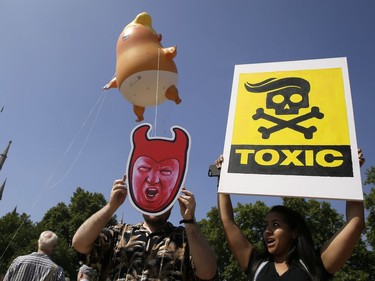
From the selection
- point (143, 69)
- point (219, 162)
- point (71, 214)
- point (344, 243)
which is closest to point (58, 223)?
point (71, 214)

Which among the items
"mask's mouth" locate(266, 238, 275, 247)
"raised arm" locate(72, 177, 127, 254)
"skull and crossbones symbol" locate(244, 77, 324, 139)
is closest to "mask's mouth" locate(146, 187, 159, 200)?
"raised arm" locate(72, 177, 127, 254)

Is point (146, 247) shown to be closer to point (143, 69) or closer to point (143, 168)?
point (143, 168)

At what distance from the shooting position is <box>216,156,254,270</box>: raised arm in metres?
2.53

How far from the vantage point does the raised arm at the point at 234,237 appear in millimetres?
2525

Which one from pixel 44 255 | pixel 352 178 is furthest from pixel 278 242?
pixel 44 255

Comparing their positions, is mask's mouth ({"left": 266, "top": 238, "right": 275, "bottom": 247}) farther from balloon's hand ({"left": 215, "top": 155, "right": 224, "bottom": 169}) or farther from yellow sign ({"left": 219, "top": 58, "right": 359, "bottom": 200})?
balloon's hand ({"left": 215, "top": 155, "right": 224, "bottom": 169})

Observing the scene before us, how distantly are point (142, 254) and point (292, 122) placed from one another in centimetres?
159

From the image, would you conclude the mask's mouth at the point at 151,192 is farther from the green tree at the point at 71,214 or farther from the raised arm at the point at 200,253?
the green tree at the point at 71,214

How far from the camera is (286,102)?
2.99 metres

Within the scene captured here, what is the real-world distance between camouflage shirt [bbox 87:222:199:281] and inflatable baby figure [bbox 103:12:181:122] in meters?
3.67

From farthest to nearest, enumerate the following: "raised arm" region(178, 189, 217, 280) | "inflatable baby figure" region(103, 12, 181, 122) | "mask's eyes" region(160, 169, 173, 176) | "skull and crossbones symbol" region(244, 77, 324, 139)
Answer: "inflatable baby figure" region(103, 12, 181, 122), "skull and crossbones symbol" region(244, 77, 324, 139), "mask's eyes" region(160, 169, 173, 176), "raised arm" region(178, 189, 217, 280)

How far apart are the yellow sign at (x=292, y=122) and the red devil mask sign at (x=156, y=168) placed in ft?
1.32

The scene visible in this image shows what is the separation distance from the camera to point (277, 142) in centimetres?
278

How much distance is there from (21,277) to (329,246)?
4301 mm
